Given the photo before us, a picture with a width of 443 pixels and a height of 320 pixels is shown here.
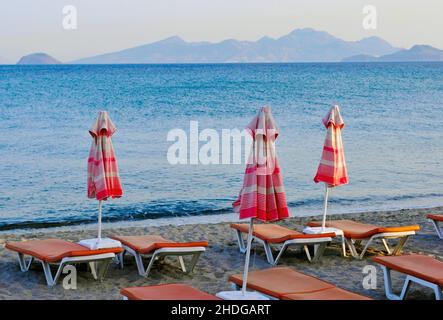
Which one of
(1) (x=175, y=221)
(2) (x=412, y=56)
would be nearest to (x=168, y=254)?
(1) (x=175, y=221)

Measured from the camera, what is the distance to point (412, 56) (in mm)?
162250

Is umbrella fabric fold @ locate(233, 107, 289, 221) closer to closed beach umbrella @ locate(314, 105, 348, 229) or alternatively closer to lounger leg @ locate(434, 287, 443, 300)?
lounger leg @ locate(434, 287, 443, 300)

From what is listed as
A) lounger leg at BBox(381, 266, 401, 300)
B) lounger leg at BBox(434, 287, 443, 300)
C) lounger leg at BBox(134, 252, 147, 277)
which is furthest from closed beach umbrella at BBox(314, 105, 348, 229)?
lounger leg at BBox(434, 287, 443, 300)

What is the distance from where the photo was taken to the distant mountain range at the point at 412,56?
514 ft

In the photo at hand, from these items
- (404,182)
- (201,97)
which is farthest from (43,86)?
(404,182)

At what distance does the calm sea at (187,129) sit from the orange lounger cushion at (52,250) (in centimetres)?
504

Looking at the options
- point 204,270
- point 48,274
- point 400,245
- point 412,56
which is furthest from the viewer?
point 412,56

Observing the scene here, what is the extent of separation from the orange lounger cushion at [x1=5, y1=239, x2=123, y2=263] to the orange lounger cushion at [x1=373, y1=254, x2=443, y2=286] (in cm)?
287

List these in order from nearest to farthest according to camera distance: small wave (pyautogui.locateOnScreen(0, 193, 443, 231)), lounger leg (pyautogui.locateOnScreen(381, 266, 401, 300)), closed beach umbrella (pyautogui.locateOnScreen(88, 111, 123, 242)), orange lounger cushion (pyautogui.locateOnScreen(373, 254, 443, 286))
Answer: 1. orange lounger cushion (pyautogui.locateOnScreen(373, 254, 443, 286))
2. lounger leg (pyautogui.locateOnScreen(381, 266, 401, 300))
3. closed beach umbrella (pyautogui.locateOnScreen(88, 111, 123, 242))
4. small wave (pyautogui.locateOnScreen(0, 193, 443, 231))

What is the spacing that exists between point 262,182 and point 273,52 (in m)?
174

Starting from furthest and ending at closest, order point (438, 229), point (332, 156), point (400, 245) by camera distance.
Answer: point (438, 229) → point (400, 245) → point (332, 156)

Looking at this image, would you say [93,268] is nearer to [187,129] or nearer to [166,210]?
[166,210]

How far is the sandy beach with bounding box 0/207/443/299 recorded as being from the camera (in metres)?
7.86
